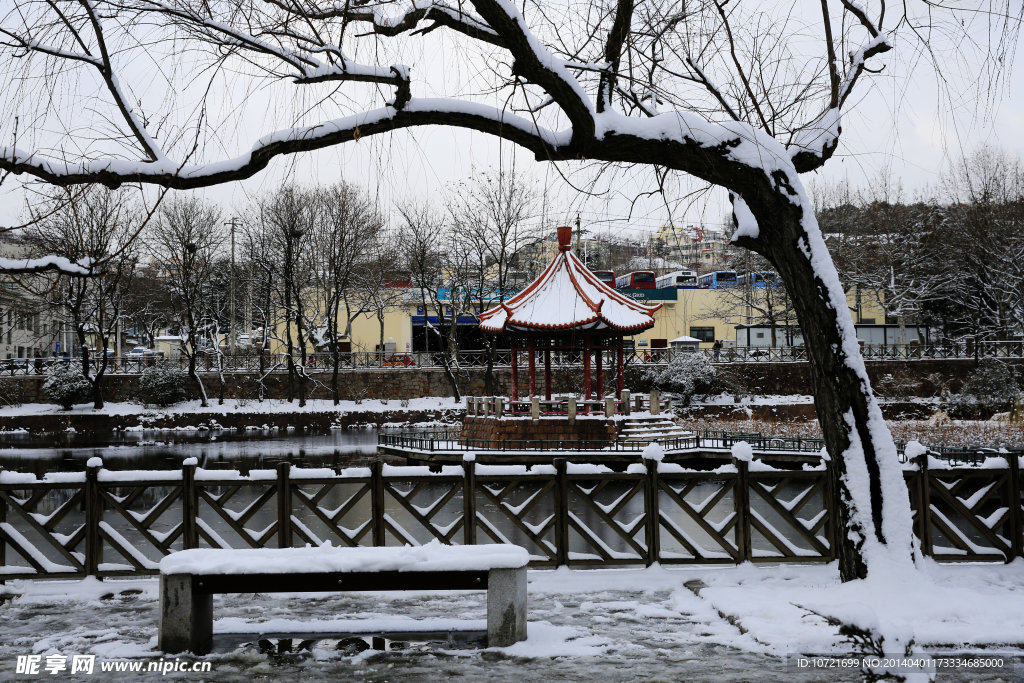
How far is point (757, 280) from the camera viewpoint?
50031mm

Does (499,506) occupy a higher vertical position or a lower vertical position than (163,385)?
lower

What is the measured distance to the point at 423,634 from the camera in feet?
20.3

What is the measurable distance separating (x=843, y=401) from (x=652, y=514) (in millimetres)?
2390

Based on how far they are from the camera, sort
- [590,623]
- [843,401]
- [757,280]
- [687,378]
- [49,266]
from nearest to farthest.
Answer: [49,266] < [590,623] < [843,401] < [687,378] < [757,280]

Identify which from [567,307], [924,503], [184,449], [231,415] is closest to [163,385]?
[231,415]

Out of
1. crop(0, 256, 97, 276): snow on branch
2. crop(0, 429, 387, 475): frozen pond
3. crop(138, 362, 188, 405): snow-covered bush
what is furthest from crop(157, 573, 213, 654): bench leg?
crop(138, 362, 188, 405): snow-covered bush

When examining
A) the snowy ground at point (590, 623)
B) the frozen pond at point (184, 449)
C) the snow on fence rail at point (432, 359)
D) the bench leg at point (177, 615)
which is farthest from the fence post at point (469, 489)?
the snow on fence rail at point (432, 359)

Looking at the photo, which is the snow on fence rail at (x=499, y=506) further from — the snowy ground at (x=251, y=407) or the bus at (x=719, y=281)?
the bus at (x=719, y=281)

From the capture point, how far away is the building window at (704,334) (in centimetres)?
5712

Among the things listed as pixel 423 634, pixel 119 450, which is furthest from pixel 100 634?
pixel 119 450

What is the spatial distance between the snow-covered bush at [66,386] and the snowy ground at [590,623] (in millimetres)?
33408

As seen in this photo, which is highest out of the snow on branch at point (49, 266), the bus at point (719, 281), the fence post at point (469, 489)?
the bus at point (719, 281)

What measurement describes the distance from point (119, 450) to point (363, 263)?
67.1 ft

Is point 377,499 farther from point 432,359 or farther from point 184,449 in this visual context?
point 432,359
